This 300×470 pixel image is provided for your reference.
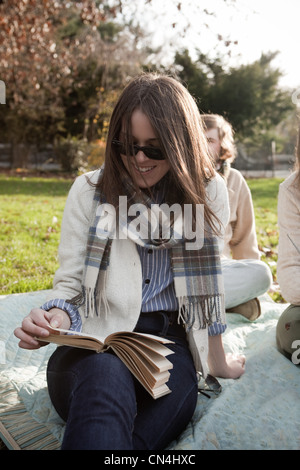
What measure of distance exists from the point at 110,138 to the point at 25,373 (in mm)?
1260

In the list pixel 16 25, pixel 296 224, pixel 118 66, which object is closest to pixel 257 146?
pixel 118 66

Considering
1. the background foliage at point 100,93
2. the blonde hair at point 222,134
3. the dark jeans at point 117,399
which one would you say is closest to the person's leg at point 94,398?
the dark jeans at point 117,399

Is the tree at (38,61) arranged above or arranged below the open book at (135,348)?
above

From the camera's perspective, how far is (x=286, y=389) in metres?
2.27

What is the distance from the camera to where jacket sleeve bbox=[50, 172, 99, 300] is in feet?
6.30

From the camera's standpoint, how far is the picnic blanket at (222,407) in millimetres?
1845

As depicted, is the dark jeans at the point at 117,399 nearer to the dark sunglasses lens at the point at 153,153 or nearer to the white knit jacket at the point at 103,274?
the white knit jacket at the point at 103,274

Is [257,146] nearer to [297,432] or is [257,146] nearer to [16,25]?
[16,25]

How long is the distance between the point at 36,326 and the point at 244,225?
7.92 feet

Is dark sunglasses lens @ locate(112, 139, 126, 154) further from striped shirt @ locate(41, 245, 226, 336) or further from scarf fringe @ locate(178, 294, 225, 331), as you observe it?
scarf fringe @ locate(178, 294, 225, 331)

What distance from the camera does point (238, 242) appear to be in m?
3.79

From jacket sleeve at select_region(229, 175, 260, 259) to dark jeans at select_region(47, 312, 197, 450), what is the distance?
5.99ft

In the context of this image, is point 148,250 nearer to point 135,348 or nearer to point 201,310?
point 201,310

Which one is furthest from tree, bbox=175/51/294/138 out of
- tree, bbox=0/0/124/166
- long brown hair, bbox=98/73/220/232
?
long brown hair, bbox=98/73/220/232
